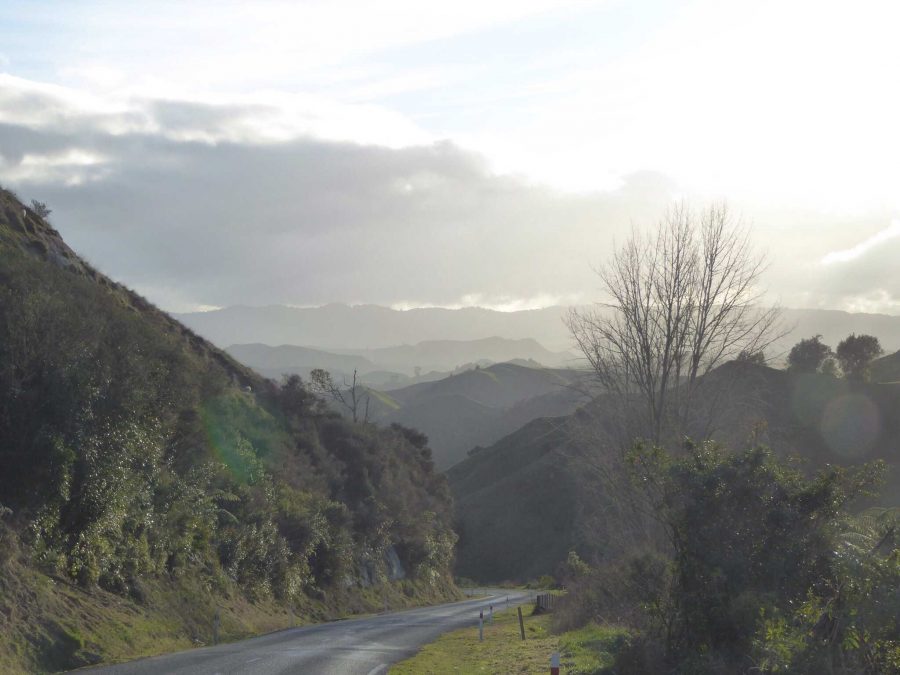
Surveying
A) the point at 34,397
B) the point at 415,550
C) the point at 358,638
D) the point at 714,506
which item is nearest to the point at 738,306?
the point at 714,506

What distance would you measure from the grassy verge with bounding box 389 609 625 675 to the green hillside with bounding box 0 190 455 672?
7.33 metres

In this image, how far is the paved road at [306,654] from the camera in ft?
51.8

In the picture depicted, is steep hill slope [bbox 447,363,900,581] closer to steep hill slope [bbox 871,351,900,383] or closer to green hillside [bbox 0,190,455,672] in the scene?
steep hill slope [bbox 871,351,900,383]

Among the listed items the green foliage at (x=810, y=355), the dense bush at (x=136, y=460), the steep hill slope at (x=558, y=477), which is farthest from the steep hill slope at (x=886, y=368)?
the dense bush at (x=136, y=460)

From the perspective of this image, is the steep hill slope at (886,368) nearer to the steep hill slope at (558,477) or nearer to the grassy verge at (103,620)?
the steep hill slope at (558,477)

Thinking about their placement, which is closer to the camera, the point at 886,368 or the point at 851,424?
the point at 851,424

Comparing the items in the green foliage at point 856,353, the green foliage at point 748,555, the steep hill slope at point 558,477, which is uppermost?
the green foliage at point 856,353

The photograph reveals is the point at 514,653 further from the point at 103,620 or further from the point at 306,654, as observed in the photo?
the point at 103,620

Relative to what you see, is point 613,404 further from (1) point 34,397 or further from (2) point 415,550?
(2) point 415,550

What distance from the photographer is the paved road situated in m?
15.8

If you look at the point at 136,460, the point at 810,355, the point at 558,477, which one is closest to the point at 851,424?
the point at 558,477

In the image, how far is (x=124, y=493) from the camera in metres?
22.6

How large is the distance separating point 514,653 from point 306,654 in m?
5.62

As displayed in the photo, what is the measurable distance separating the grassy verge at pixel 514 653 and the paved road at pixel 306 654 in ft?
2.23
